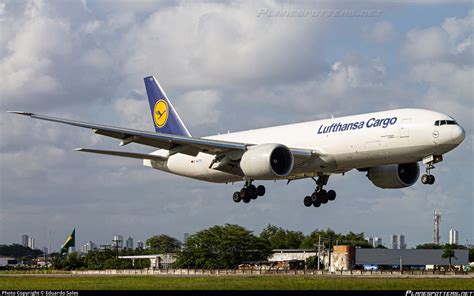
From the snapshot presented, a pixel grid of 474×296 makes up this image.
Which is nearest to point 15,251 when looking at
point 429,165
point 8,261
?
point 8,261

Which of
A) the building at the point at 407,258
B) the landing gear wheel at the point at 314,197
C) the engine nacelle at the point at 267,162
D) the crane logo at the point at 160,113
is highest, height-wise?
the crane logo at the point at 160,113

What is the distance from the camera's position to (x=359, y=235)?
187 metres

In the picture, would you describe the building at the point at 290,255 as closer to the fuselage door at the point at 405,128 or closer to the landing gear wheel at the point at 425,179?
the landing gear wheel at the point at 425,179

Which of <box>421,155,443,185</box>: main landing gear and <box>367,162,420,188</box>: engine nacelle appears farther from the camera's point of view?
<box>367,162,420,188</box>: engine nacelle

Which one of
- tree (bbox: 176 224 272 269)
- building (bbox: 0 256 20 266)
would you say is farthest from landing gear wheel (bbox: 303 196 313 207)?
building (bbox: 0 256 20 266)

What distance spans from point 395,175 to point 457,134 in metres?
9.59

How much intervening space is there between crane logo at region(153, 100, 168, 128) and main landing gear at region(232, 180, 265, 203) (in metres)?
13.8

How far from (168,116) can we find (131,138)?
1416cm

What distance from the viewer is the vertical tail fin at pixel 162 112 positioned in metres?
71.1

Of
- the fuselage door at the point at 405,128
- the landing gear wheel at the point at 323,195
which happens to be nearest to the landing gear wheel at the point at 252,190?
the landing gear wheel at the point at 323,195

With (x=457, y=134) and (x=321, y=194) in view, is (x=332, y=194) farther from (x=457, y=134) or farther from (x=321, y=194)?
(x=457, y=134)

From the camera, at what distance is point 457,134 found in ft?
169

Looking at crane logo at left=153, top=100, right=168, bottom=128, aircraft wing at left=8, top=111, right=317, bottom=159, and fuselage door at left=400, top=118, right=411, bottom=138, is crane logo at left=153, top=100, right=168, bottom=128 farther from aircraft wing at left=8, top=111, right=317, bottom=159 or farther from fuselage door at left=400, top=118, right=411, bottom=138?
fuselage door at left=400, top=118, right=411, bottom=138

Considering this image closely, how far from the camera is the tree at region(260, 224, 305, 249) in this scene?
180875 mm
